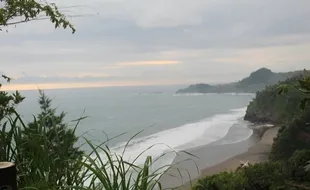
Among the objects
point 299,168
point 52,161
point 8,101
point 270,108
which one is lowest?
point 270,108

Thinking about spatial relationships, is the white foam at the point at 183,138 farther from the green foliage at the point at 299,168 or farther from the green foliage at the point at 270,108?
the green foliage at the point at 299,168

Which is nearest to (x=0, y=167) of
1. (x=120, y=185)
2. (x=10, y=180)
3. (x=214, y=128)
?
(x=10, y=180)

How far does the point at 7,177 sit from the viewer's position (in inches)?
47.6

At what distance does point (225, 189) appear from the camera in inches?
361

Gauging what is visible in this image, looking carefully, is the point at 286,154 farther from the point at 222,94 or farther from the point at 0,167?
the point at 222,94

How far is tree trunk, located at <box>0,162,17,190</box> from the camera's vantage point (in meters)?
1.20

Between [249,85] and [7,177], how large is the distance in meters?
79.9

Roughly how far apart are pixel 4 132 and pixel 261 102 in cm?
3989

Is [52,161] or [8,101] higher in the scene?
[8,101]

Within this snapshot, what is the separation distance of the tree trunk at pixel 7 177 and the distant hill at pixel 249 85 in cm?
5618

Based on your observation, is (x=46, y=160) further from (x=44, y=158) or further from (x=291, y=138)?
(x=291, y=138)

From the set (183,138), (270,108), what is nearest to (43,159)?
(183,138)

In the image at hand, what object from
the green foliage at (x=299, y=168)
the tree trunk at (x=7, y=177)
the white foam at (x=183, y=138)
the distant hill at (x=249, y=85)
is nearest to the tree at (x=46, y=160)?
the tree trunk at (x=7, y=177)

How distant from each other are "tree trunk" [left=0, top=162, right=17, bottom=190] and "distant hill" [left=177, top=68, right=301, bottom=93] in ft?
184
